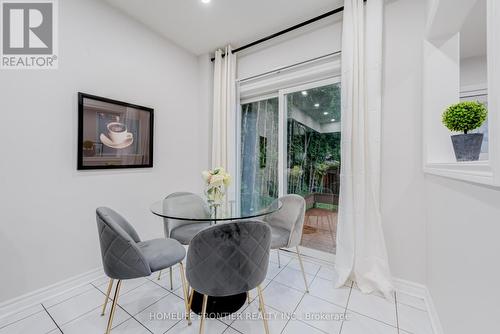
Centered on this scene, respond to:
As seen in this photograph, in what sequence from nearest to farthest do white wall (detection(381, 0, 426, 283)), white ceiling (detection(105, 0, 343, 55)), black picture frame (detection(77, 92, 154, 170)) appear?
white wall (detection(381, 0, 426, 283))
black picture frame (detection(77, 92, 154, 170))
white ceiling (detection(105, 0, 343, 55))

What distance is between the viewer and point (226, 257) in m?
1.12

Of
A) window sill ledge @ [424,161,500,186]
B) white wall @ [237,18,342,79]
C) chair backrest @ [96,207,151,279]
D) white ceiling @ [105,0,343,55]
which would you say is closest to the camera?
window sill ledge @ [424,161,500,186]

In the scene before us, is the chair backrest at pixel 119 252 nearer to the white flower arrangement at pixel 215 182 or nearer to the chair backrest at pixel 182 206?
the chair backrest at pixel 182 206

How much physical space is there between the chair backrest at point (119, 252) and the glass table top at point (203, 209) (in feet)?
1.04

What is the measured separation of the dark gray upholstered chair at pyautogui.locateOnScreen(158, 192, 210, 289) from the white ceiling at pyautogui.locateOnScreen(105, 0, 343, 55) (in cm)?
195

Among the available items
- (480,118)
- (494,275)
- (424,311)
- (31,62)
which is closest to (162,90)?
(31,62)

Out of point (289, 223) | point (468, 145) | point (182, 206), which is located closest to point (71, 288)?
point (182, 206)

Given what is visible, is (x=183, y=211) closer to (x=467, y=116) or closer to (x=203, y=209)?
(x=203, y=209)

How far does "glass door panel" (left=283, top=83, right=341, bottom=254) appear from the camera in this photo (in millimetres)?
2367

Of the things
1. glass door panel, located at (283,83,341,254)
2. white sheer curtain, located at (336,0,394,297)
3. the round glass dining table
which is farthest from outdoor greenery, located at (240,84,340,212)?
white sheer curtain, located at (336,0,394,297)

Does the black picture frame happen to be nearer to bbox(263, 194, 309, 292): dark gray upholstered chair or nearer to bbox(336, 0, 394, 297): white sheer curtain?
bbox(263, 194, 309, 292): dark gray upholstered chair

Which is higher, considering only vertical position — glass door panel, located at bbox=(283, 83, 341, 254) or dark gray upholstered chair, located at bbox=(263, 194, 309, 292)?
glass door panel, located at bbox=(283, 83, 341, 254)

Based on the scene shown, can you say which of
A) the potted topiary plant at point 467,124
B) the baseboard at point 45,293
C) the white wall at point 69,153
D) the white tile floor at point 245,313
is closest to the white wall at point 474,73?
the potted topiary plant at point 467,124

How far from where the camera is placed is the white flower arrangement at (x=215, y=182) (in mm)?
1843
